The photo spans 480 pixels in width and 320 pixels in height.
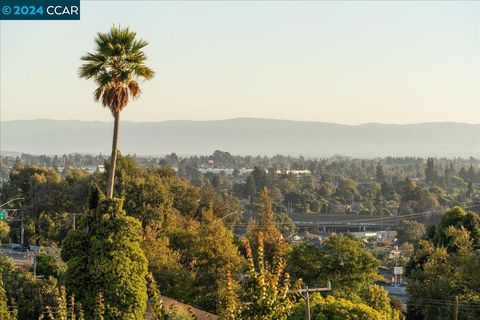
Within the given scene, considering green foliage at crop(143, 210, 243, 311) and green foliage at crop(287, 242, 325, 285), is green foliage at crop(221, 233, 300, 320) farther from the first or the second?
green foliage at crop(287, 242, 325, 285)

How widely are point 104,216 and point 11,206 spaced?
158 ft

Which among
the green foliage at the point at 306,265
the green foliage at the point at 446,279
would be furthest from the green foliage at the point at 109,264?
the green foliage at the point at 306,265

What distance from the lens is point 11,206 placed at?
6938 centimetres

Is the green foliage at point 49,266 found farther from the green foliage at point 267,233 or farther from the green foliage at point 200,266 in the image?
the green foliage at point 267,233

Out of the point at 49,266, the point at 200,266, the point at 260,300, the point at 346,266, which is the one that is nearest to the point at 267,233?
the point at 346,266

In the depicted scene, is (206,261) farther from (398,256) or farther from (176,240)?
(398,256)

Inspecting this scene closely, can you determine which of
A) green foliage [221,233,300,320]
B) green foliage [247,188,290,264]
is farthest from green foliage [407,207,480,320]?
green foliage [221,233,300,320]

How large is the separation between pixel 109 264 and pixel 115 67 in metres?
5.54

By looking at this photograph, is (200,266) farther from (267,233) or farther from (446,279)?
(267,233)

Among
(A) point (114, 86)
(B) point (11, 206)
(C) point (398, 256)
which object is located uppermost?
(A) point (114, 86)

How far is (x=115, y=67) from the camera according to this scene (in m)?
24.4

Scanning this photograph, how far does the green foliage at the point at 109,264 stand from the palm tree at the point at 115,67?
1315 millimetres

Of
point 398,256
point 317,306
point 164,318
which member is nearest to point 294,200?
point 398,256

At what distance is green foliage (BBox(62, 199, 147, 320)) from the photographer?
22.8 m
